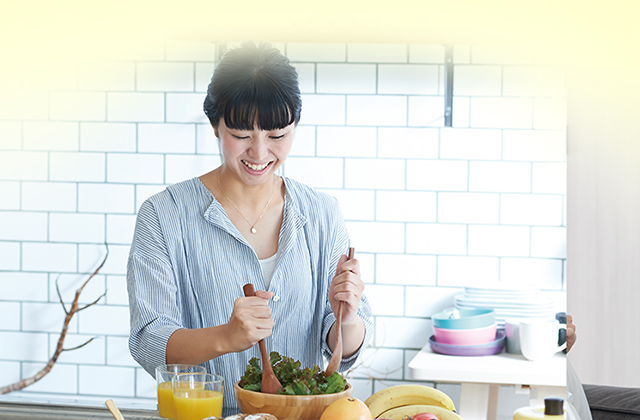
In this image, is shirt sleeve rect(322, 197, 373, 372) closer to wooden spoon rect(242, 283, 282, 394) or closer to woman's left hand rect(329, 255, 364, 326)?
woman's left hand rect(329, 255, 364, 326)

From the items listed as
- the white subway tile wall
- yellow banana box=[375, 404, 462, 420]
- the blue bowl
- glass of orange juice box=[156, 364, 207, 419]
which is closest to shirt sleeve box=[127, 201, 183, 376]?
glass of orange juice box=[156, 364, 207, 419]

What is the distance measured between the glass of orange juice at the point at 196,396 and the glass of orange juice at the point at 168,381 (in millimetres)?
25

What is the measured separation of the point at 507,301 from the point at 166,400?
1418mm

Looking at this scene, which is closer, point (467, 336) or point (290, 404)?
point (290, 404)

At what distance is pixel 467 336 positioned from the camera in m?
2.10

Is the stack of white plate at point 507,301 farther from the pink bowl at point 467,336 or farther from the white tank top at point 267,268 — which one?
the white tank top at point 267,268

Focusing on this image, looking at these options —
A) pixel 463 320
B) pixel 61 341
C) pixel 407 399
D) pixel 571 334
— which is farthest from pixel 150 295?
pixel 61 341

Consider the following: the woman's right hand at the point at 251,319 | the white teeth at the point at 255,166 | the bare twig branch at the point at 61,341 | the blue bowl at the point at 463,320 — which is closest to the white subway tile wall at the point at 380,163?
the bare twig branch at the point at 61,341

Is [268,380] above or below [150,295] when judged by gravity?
below

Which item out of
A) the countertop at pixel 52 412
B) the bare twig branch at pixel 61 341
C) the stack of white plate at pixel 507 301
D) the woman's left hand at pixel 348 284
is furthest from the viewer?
the bare twig branch at pixel 61 341

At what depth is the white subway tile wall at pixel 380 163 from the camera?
7.47 feet

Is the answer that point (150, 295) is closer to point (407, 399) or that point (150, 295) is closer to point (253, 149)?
point (253, 149)

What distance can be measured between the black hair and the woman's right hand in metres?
0.40

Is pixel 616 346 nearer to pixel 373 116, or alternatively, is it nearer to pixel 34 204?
pixel 373 116
